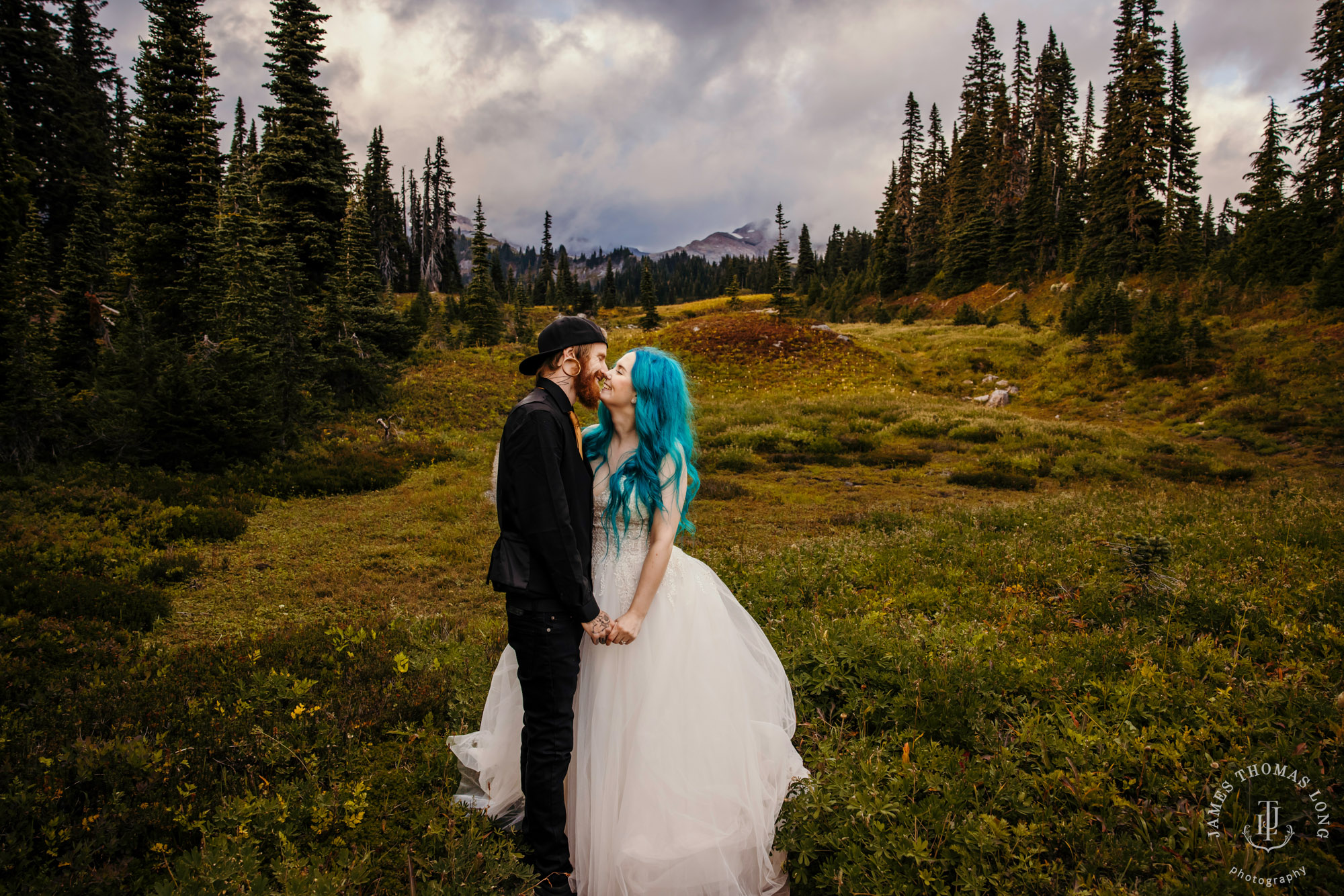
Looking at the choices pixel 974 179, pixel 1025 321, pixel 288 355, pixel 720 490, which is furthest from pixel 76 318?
pixel 974 179

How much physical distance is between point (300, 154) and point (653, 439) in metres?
27.5

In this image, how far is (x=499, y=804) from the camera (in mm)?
3625

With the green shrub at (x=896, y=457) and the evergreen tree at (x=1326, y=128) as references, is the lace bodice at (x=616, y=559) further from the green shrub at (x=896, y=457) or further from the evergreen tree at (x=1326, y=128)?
the evergreen tree at (x=1326, y=128)

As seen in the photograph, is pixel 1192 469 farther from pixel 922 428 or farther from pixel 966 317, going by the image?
pixel 966 317

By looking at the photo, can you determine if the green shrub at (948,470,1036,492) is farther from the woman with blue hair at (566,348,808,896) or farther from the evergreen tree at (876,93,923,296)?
the evergreen tree at (876,93,923,296)

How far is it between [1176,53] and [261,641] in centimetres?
5874

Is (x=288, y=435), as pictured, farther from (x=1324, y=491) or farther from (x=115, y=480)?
(x=1324, y=491)

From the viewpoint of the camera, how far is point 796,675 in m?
4.81

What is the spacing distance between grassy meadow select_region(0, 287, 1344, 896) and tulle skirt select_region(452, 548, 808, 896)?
280mm

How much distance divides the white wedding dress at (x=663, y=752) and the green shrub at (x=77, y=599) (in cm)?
567

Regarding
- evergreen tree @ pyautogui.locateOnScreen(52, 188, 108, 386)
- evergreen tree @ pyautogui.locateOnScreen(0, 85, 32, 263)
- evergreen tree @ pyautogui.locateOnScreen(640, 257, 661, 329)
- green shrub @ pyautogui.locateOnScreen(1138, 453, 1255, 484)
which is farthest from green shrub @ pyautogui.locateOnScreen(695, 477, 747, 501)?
A: evergreen tree @ pyautogui.locateOnScreen(640, 257, 661, 329)

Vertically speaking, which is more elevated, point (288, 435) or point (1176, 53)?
point (1176, 53)

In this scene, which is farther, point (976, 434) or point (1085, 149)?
point (1085, 149)

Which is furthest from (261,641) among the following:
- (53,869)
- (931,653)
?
(931,653)
